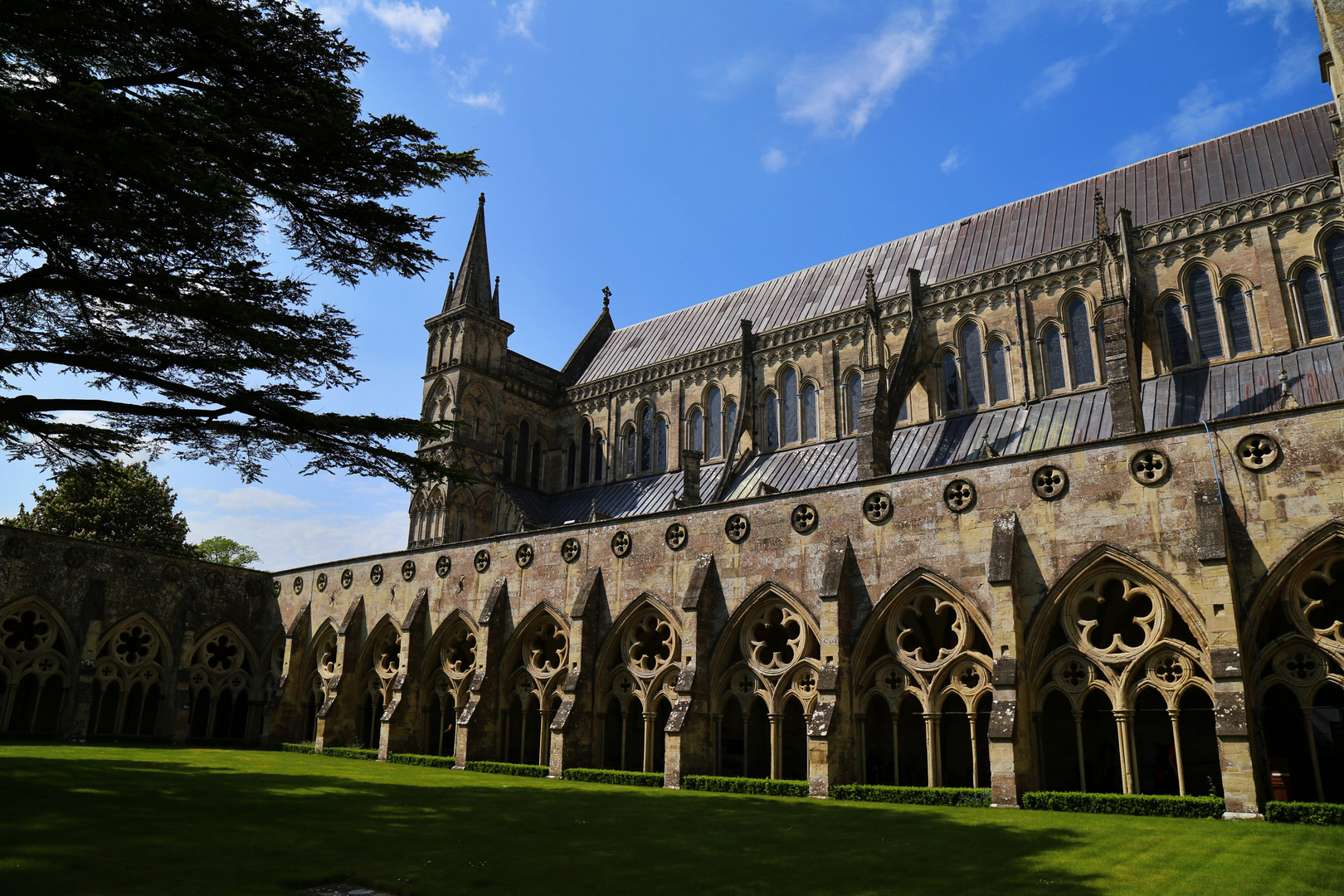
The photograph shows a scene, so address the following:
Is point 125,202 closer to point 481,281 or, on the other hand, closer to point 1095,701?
point 1095,701

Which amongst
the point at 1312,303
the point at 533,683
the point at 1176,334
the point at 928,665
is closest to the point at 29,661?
the point at 533,683

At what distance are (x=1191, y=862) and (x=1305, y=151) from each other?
2514cm

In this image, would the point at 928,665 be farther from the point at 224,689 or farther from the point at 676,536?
the point at 224,689

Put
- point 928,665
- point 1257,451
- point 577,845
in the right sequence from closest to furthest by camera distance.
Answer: point 577,845 → point 1257,451 → point 928,665

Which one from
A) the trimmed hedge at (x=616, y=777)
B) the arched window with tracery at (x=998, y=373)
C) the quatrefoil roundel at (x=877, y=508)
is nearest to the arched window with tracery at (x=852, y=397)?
the arched window with tracery at (x=998, y=373)

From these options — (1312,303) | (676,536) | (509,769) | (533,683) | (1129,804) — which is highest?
(1312,303)

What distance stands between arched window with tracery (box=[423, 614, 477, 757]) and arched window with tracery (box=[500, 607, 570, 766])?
1479 millimetres

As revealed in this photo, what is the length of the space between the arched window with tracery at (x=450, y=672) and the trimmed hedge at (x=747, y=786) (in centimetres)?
915

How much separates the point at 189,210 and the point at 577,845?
33.7ft

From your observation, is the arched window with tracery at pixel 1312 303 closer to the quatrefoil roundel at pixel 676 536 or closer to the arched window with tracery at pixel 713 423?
the quatrefoil roundel at pixel 676 536

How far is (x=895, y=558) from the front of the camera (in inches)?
767

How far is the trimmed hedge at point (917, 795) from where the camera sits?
16641mm

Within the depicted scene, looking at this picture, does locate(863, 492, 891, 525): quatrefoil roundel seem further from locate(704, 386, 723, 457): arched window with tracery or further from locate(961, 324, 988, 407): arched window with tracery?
locate(704, 386, 723, 457): arched window with tracery

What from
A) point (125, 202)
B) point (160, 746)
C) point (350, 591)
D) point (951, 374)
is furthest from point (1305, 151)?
point (160, 746)
